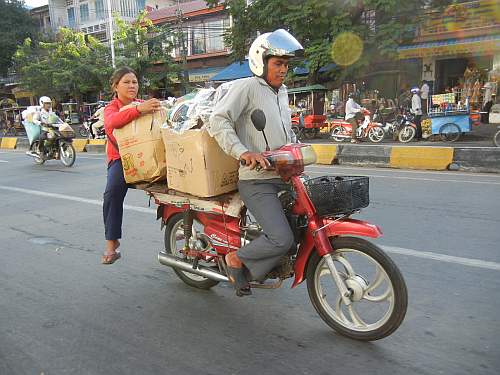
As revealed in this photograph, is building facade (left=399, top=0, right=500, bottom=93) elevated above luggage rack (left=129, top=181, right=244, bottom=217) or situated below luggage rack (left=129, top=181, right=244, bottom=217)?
above

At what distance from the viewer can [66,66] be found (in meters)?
28.0

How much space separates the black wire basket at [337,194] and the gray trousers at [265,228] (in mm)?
238

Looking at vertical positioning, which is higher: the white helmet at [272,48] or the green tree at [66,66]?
the green tree at [66,66]

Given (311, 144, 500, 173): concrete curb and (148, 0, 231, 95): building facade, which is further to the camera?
(148, 0, 231, 95): building facade

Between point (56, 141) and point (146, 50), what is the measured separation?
16297 millimetres

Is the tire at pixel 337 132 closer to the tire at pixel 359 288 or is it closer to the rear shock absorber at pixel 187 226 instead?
the rear shock absorber at pixel 187 226

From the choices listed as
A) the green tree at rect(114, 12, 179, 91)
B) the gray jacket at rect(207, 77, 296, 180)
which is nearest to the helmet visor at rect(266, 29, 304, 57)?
the gray jacket at rect(207, 77, 296, 180)

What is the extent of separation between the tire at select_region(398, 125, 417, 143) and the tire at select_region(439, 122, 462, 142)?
0.84m

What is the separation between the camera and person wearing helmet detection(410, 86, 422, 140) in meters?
14.5

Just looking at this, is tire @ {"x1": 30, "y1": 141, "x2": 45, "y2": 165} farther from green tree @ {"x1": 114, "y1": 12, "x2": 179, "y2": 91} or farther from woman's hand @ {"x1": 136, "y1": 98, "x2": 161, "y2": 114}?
green tree @ {"x1": 114, "y1": 12, "x2": 179, "y2": 91}

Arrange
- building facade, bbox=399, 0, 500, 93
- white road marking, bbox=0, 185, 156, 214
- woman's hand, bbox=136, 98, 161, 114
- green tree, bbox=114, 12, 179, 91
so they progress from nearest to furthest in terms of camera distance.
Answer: woman's hand, bbox=136, 98, 161, 114, white road marking, bbox=0, 185, 156, 214, building facade, bbox=399, 0, 500, 93, green tree, bbox=114, 12, 179, 91

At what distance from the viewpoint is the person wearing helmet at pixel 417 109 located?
14500mm

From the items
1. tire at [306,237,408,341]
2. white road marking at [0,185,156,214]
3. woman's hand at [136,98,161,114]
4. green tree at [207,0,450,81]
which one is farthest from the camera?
green tree at [207,0,450,81]

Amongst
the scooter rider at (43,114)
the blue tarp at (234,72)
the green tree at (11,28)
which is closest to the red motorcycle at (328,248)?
the scooter rider at (43,114)
